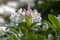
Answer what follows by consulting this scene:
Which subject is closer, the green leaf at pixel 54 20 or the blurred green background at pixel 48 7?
the green leaf at pixel 54 20

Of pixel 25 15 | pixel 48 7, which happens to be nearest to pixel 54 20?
pixel 25 15

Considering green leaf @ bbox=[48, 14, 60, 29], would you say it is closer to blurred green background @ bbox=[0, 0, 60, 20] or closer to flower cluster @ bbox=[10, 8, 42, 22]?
flower cluster @ bbox=[10, 8, 42, 22]

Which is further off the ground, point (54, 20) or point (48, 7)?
point (48, 7)

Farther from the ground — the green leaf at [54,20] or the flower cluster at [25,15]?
the flower cluster at [25,15]

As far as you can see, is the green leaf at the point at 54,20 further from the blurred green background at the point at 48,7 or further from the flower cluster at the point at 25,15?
the blurred green background at the point at 48,7

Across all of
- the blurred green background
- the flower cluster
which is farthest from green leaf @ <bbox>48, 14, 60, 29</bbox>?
the blurred green background

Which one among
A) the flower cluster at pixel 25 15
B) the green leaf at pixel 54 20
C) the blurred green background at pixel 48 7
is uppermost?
the blurred green background at pixel 48 7

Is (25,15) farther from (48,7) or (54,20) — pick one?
(48,7)

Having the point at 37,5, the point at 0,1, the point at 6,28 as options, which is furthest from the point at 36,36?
the point at 0,1

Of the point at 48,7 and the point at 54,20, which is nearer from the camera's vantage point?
the point at 54,20

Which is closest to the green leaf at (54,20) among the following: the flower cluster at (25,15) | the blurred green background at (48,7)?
the flower cluster at (25,15)

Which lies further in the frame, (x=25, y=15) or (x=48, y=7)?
(x=48, y=7)

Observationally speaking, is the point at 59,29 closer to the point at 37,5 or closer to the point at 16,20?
the point at 16,20

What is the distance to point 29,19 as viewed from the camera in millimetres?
811
